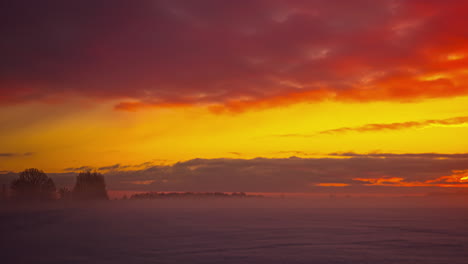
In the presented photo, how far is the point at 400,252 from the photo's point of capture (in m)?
43.6

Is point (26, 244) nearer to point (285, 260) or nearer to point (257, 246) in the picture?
point (257, 246)

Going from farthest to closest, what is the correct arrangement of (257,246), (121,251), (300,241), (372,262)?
(300,241)
(257,246)
(121,251)
(372,262)

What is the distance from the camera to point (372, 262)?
120ft

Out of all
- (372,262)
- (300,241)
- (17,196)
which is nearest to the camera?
(372,262)

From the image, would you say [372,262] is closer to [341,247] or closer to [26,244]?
[341,247]

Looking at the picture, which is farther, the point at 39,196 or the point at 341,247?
the point at 39,196

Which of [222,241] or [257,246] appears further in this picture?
[222,241]

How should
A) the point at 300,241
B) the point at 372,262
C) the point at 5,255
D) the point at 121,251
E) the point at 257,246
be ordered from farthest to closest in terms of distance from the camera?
1. the point at 300,241
2. the point at 257,246
3. the point at 121,251
4. the point at 5,255
5. the point at 372,262

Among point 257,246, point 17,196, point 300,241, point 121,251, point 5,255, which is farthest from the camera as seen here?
point 17,196

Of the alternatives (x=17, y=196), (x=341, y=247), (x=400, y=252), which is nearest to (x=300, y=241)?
(x=341, y=247)

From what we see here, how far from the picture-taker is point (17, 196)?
17550 cm

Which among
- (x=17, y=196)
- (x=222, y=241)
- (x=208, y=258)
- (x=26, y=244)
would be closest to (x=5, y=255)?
(x=26, y=244)

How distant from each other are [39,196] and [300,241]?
163 metres

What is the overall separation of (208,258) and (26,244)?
29.9m
